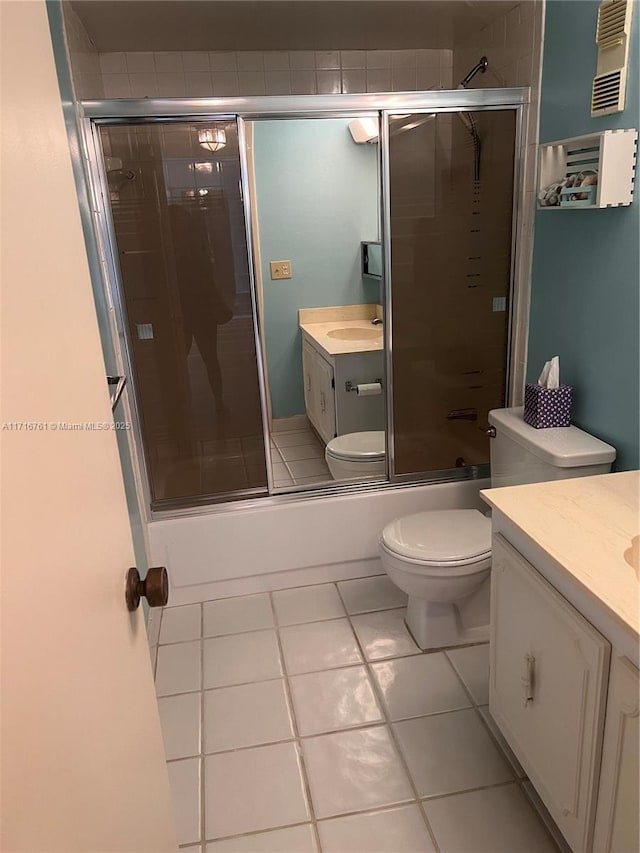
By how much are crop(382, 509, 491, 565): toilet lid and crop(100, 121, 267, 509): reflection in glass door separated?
687 millimetres

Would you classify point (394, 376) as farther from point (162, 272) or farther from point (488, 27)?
point (488, 27)

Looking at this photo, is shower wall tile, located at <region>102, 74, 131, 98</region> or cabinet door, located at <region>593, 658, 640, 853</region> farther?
shower wall tile, located at <region>102, 74, 131, 98</region>

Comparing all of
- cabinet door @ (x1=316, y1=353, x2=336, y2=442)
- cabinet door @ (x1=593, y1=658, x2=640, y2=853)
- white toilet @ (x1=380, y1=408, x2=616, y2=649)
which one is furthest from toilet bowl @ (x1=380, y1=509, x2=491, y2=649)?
cabinet door @ (x1=316, y1=353, x2=336, y2=442)

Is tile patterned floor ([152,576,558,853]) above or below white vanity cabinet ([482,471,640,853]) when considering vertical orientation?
below

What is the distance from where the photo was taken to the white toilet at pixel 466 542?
197cm

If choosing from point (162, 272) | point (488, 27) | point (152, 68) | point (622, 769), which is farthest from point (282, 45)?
point (622, 769)

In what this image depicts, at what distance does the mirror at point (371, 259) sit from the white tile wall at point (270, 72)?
2.67 feet

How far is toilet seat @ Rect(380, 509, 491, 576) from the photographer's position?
6.70ft

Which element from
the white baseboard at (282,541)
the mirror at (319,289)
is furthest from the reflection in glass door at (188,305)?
the mirror at (319,289)

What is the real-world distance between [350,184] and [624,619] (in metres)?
2.87

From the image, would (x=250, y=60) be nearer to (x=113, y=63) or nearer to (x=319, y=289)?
(x=113, y=63)

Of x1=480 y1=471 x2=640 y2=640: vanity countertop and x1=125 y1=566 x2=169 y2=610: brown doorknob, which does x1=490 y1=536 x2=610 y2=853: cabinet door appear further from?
x1=125 y1=566 x2=169 y2=610: brown doorknob

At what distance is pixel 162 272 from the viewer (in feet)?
7.59

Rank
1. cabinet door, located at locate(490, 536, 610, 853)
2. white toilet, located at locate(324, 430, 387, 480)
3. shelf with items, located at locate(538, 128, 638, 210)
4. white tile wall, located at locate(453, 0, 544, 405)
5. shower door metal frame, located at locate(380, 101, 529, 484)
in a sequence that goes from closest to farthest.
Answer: cabinet door, located at locate(490, 536, 610, 853) → shelf with items, located at locate(538, 128, 638, 210) → white tile wall, located at locate(453, 0, 544, 405) → shower door metal frame, located at locate(380, 101, 529, 484) → white toilet, located at locate(324, 430, 387, 480)
